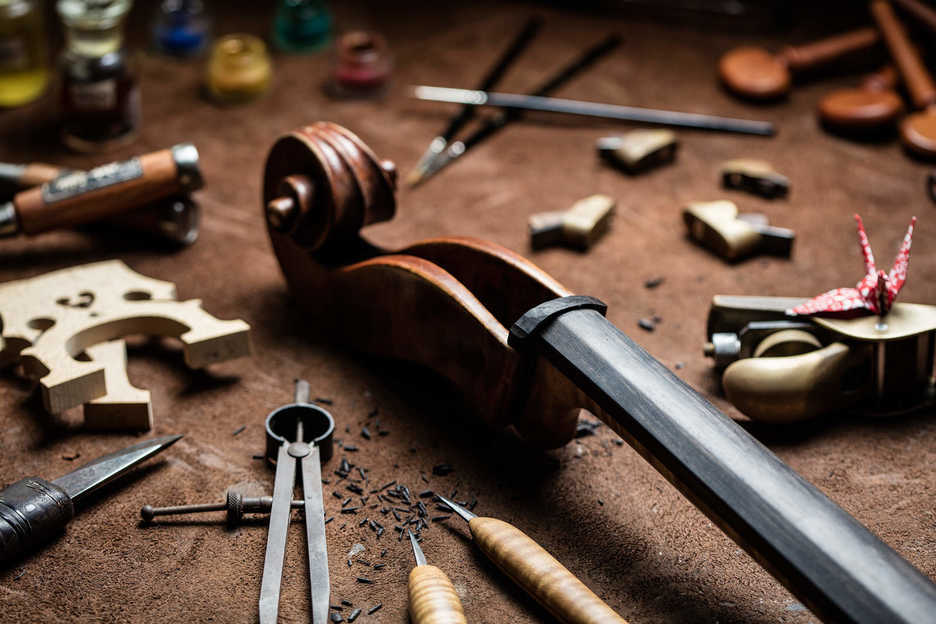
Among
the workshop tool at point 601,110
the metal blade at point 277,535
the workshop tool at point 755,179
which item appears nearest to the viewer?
the metal blade at point 277,535

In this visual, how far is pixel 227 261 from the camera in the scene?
200 centimetres

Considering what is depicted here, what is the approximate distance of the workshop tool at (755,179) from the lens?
86.2 inches

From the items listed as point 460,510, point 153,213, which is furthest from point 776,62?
point 460,510

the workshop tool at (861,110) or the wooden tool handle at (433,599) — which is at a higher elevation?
the workshop tool at (861,110)

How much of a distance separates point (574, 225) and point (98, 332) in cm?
94

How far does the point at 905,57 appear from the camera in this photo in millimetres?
2576

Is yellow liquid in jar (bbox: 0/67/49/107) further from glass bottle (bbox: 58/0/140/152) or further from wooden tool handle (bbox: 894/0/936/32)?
wooden tool handle (bbox: 894/0/936/32)

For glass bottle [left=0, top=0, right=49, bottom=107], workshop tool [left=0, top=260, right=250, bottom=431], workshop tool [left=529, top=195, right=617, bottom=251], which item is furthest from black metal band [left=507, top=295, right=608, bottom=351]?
glass bottle [left=0, top=0, right=49, bottom=107]

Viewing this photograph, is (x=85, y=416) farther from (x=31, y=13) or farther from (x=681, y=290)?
(x=31, y=13)

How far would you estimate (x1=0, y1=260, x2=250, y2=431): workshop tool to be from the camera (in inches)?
59.3

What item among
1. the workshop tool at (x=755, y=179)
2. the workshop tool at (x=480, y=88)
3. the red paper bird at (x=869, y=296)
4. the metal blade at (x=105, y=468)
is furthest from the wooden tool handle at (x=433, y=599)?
the workshop tool at (x=755, y=179)

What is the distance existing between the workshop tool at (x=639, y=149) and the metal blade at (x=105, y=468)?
1.28 m

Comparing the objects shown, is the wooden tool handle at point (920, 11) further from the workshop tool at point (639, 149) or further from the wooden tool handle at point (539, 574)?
the wooden tool handle at point (539, 574)

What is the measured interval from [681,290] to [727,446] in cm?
76
